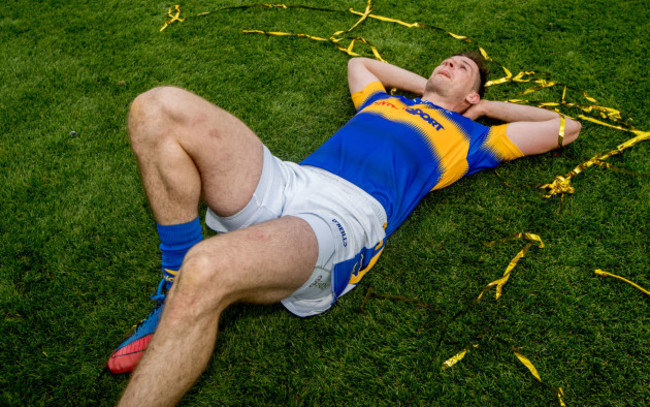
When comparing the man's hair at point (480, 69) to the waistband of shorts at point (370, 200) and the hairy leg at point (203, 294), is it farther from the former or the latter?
the hairy leg at point (203, 294)

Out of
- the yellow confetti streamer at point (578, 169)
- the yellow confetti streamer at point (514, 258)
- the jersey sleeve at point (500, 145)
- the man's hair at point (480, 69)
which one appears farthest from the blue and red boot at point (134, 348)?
the man's hair at point (480, 69)

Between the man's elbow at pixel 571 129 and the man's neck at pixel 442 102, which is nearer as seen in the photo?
the man's elbow at pixel 571 129

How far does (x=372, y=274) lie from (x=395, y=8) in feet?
11.4

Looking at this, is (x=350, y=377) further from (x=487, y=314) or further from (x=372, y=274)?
(x=487, y=314)

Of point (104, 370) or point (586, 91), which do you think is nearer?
point (104, 370)

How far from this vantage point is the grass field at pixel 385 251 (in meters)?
2.22

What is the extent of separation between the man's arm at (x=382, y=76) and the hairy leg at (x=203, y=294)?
2.09 metres

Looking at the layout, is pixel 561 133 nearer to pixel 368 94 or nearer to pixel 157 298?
pixel 368 94

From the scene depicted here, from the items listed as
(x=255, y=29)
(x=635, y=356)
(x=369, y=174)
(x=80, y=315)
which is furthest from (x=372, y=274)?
(x=255, y=29)

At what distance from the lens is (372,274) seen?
8.81ft

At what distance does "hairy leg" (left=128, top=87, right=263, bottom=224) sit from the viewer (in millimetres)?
2105

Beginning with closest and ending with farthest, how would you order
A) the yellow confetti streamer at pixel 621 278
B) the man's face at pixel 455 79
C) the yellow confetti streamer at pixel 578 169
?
the yellow confetti streamer at pixel 621 278, the yellow confetti streamer at pixel 578 169, the man's face at pixel 455 79

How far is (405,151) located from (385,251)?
0.69 meters

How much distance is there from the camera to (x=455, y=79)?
339cm
